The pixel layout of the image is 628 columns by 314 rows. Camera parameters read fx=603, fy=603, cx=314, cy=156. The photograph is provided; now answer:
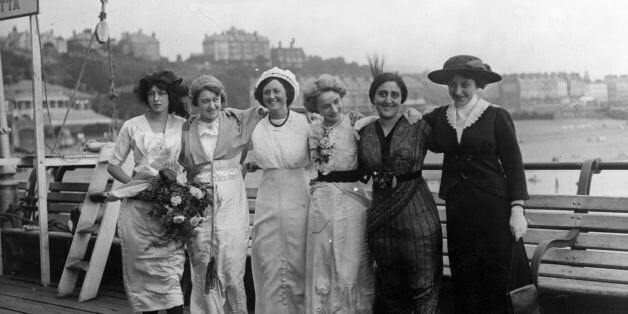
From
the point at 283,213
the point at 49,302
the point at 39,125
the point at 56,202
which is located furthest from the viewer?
the point at 56,202

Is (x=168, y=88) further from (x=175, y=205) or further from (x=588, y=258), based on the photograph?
(x=588, y=258)

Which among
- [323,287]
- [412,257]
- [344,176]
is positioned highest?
[344,176]

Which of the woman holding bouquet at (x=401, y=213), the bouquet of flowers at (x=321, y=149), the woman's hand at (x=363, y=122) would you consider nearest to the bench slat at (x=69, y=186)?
the bouquet of flowers at (x=321, y=149)

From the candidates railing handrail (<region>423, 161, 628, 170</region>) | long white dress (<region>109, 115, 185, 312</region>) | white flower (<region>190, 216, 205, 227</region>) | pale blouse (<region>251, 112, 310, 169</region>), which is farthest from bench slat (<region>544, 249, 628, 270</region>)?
long white dress (<region>109, 115, 185, 312</region>)

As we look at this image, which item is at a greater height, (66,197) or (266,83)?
(266,83)

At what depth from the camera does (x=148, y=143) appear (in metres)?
3.64

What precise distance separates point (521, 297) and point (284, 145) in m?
1.52

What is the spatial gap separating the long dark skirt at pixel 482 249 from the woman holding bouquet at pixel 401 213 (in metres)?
0.14

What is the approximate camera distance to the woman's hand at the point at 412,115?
3150mm

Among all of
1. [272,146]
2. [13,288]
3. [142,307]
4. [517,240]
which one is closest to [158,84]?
[272,146]

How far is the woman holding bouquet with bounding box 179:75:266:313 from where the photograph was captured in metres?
3.53

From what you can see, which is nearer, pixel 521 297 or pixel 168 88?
pixel 521 297

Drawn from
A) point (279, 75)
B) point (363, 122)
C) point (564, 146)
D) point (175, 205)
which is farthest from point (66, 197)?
point (564, 146)

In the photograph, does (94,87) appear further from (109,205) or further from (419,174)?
(419,174)
